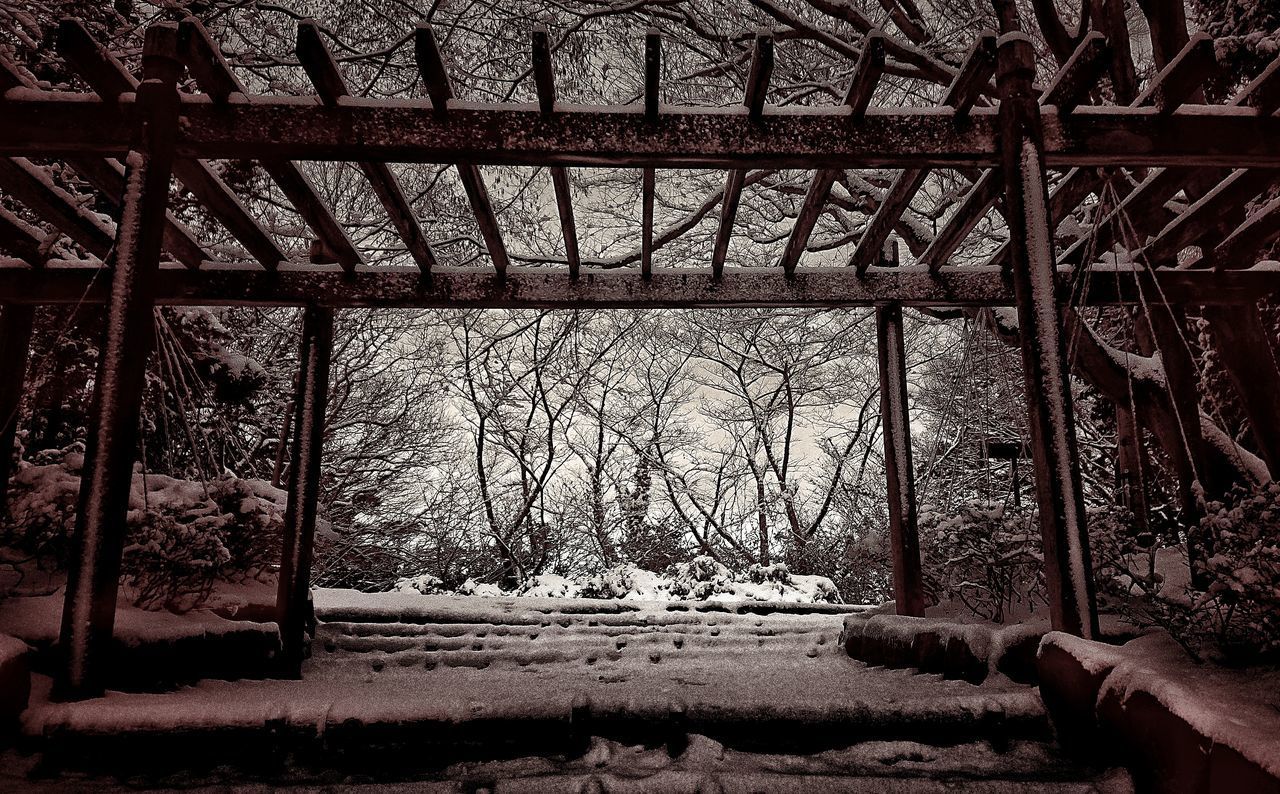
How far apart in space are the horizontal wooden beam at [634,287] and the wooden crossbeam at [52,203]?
1.03 ft

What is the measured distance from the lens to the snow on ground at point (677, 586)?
945 centimetres

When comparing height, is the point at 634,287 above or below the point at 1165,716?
above

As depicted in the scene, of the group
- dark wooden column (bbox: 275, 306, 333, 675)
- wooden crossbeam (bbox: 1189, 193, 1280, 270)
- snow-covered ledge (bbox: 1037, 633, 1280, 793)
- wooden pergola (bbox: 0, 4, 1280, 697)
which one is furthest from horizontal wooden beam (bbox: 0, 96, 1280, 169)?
snow-covered ledge (bbox: 1037, 633, 1280, 793)

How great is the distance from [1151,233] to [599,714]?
4.89 meters

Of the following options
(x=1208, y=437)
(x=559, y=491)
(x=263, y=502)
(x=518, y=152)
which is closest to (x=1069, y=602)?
(x=518, y=152)

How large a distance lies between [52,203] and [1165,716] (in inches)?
207

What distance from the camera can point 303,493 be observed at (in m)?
4.03

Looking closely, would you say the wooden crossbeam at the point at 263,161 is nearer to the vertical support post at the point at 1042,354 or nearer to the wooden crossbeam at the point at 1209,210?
the vertical support post at the point at 1042,354

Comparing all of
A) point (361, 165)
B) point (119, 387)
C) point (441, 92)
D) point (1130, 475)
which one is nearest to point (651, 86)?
point (441, 92)

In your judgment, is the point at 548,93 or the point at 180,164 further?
the point at 180,164

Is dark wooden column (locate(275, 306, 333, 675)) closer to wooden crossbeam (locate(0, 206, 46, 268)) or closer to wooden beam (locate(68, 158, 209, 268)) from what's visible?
wooden beam (locate(68, 158, 209, 268))

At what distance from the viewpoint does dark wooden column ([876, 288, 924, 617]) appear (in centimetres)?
432

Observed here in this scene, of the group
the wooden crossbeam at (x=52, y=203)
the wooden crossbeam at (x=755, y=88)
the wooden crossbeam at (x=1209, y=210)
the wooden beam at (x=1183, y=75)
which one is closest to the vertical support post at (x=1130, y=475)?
the wooden crossbeam at (x=1209, y=210)

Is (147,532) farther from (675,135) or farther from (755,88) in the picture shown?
(755,88)
